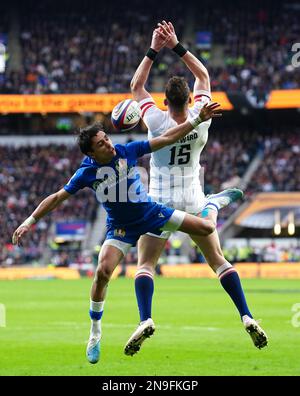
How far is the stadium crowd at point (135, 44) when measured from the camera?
50500 mm

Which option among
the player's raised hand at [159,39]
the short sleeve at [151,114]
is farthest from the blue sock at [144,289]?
the player's raised hand at [159,39]

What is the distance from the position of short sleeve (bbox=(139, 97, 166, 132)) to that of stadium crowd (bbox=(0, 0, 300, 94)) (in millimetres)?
38300

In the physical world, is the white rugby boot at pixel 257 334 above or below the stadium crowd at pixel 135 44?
below

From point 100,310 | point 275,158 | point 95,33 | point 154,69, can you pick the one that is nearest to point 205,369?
point 100,310

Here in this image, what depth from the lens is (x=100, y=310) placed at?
10781 millimetres

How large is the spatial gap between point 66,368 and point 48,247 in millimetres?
35290

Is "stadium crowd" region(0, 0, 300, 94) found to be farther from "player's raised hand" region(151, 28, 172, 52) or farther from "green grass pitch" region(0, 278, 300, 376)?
"player's raised hand" region(151, 28, 172, 52)

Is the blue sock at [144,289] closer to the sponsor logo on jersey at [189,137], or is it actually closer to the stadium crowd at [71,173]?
the sponsor logo on jersey at [189,137]

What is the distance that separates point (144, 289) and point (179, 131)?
6.42 ft

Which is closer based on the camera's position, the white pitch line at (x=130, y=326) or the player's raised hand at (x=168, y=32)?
the player's raised hand at (x=168, y=32)

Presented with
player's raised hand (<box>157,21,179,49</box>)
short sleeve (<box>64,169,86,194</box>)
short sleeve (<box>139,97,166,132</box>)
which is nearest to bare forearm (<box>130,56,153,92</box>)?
short sleeve (<box>139,97,166,132</box>)

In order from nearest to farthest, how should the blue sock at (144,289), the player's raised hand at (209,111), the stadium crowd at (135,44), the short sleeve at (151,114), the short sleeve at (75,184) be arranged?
the player's raised hand at (209,111), the short sleeve at (75,184), the blue sock at (144,289), the short sleeve at (151,114), the stadium crowd at (135,44)

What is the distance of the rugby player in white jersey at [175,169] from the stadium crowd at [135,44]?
3817 centimetres
